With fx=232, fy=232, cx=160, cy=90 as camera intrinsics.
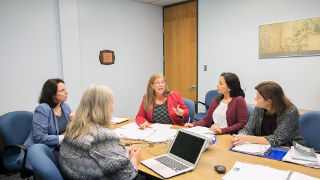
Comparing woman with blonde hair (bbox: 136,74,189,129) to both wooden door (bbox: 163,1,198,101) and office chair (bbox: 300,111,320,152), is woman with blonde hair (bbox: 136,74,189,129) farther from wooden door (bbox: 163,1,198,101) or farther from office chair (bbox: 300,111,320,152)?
wooden door (bbox: 163,1,198,101)

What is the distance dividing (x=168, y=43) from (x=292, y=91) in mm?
2646

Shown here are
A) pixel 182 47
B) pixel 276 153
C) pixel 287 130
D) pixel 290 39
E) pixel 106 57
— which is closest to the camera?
pixel 276 153

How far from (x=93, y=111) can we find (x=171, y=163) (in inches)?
23.6

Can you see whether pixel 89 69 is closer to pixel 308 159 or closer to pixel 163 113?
pixel 163 113

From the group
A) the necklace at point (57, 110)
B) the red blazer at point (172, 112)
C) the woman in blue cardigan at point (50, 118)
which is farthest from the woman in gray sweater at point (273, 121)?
the necklace at point (57, 110)

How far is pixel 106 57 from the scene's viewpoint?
4.20 metres

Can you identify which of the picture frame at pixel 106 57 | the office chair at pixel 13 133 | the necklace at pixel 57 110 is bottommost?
the office chair at pixel 13 133

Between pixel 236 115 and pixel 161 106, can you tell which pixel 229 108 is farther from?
pixel 161 106

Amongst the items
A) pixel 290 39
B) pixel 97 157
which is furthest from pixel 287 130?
pixel 290 39

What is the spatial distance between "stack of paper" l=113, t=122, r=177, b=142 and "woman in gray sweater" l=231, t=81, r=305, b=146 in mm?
577

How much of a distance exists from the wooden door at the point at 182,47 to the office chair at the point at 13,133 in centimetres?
314

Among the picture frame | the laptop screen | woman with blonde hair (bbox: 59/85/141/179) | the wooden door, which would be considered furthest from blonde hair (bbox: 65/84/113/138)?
the wooden door

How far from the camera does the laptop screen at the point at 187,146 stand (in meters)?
1.48

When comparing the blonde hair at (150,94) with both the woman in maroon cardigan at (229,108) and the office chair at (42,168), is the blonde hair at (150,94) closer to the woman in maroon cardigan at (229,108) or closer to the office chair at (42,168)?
the woman in maroon cardigan at (229,108)
